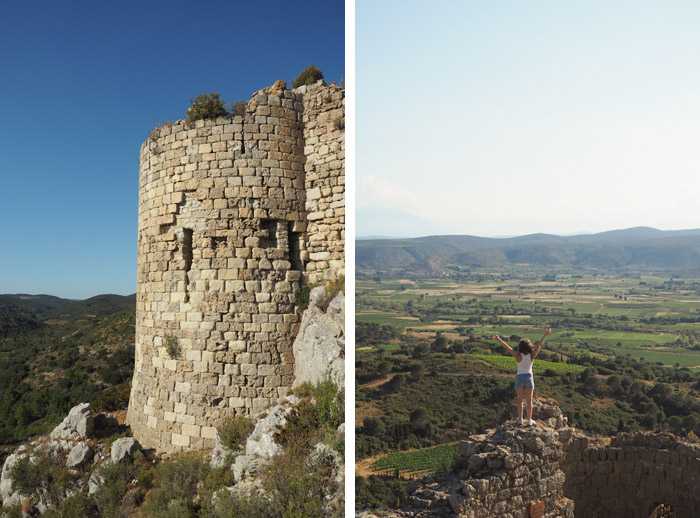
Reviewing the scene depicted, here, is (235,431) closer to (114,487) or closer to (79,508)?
(114,487)

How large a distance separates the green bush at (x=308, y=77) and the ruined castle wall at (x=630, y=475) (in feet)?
19.9

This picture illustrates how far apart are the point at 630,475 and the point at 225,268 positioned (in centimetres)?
616

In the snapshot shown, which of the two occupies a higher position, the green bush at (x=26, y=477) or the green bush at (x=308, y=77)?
the green bush at (x=308, y=77)

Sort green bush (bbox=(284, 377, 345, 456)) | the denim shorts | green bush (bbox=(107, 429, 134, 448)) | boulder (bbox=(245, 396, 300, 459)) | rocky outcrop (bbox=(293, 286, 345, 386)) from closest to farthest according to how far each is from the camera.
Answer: green bush (bbox=(284, 377, 345, 456)), boulder (bbox=(245, 396, 300, 459)), the denim shorts, rocky outcrop (bbox=(293, 286, 345, 386)), green bush (bbox=(107, 429, 134, 448))

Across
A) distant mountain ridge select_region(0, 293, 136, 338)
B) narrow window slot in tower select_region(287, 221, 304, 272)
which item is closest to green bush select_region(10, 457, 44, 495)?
narrow window slot in tower select_region(287, 221, 304, 272)

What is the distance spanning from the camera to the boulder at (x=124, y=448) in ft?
18.7

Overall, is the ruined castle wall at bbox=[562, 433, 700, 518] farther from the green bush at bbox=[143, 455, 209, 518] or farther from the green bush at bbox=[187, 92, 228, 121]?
the green bush at bbox=[187, 92, 228, 121]

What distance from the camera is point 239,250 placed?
18.3ft

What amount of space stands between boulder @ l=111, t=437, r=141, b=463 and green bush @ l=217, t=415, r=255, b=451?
4.84 feet

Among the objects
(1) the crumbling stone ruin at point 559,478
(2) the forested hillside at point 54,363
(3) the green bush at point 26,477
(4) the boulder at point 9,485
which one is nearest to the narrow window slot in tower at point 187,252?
(3) the green bush at point 26,477

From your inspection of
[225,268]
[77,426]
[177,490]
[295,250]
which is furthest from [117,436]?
[295,250]

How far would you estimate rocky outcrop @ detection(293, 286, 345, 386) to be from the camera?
4.76 meters

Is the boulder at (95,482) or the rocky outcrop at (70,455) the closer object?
the boulder at (95,482)

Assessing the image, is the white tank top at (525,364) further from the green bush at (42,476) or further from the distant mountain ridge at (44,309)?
the distant mountain ridge at (44,309)
